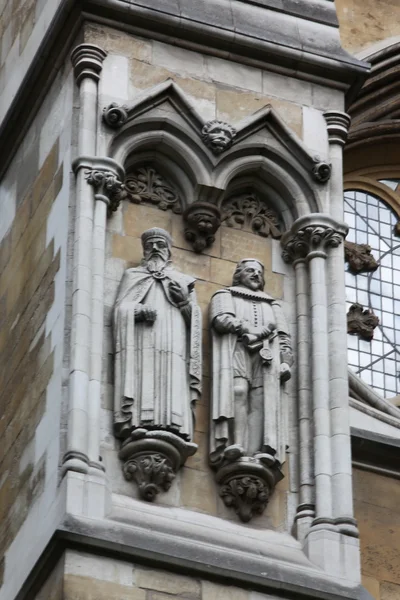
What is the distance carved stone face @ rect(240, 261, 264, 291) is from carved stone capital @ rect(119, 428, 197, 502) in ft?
5.33

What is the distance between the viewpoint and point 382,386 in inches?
894

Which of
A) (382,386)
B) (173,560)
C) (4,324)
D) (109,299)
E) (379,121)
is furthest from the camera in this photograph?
(379,121)

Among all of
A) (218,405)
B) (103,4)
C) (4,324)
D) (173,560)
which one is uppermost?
(103,4)

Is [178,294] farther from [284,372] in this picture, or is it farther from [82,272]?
[284,372]

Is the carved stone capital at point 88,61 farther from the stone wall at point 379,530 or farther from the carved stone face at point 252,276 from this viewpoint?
the stone wall at point 379,530

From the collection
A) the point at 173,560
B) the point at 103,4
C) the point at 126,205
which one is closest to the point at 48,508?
the point at 173,560

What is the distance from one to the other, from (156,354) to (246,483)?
3.62ft

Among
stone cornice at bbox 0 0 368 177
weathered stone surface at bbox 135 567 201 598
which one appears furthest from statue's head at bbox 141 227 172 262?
weathered stone surface at bbox 135 567 201 598

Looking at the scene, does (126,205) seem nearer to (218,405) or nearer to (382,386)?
(218,405)

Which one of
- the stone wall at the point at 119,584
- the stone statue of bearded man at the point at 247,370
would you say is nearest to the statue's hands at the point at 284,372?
the stone statue of bearded man at the point at 247,370

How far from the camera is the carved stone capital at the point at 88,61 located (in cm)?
2053

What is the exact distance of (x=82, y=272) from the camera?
1948cm

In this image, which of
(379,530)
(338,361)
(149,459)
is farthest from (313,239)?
(149,459)

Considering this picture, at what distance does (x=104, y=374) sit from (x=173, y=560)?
62.2 inches
